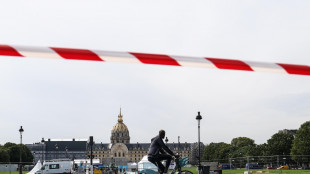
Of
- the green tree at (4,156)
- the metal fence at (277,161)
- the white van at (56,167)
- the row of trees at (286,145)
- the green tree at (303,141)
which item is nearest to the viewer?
the metal fence at (277,161)

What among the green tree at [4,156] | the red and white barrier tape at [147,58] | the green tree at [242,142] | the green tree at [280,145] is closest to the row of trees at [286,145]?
the green tree at [280,145]

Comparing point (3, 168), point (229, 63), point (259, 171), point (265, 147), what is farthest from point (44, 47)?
point (265, 147)

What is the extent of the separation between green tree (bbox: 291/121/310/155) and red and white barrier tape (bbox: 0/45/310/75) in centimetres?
7891

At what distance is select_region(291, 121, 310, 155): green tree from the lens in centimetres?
7894

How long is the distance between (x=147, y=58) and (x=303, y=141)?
3176 inches

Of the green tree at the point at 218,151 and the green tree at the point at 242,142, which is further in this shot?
the green tree at the point at 218,151

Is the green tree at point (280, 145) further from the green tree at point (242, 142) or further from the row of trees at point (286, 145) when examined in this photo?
the green tree at point (242, 142)

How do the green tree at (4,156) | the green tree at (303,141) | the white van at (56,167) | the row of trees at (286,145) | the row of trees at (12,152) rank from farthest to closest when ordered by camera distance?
the row of trees at (12,152) → the green tree at (4,156) → the row of trees at (286,145) → the green tree at (303,141) → the white van at (56,167)

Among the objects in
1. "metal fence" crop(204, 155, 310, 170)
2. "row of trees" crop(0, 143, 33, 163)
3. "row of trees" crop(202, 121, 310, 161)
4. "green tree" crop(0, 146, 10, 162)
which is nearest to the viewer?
"metal fence" crop(204, 155, 310, 170)

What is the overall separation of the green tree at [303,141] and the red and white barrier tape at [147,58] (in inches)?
3107

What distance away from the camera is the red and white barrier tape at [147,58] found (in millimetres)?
2975

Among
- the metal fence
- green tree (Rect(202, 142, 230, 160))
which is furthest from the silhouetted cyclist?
green tree (Rect(202, 142, 230, 160))

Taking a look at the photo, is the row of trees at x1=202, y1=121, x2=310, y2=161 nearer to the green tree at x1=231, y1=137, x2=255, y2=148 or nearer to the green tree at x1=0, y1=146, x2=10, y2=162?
the green tree at x1=231, y1=137, x2=255, y2=148

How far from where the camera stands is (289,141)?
96188 mm
